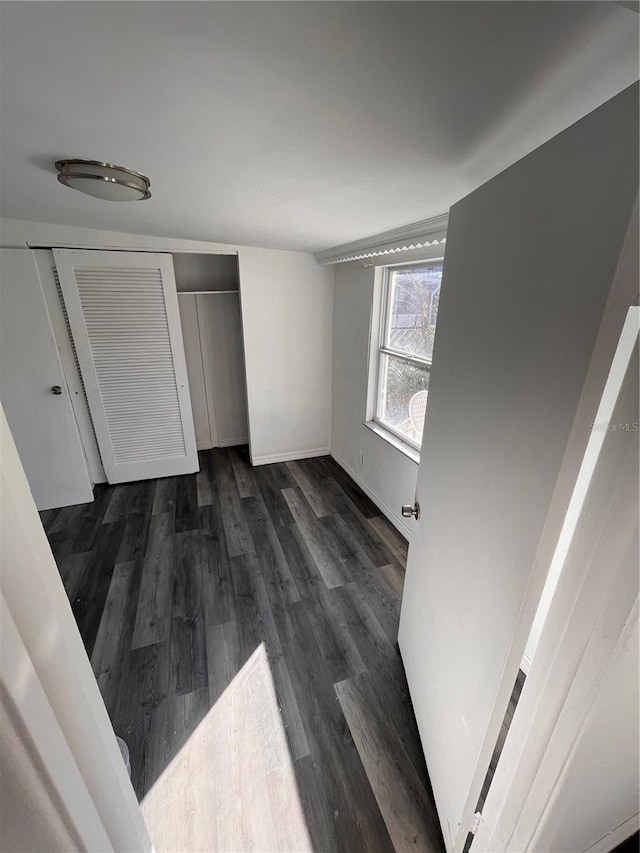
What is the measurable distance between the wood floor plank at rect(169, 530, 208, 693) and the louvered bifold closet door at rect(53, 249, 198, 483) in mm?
1028

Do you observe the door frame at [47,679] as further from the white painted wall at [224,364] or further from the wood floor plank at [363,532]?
the white painted wall at [224,364]

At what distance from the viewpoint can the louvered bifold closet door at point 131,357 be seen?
250 centimetres

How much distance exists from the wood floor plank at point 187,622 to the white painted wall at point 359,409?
4.56 ft

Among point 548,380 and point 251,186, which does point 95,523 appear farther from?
point 548,380

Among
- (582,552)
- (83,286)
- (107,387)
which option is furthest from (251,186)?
(107,387)

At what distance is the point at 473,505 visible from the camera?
0.89 metres

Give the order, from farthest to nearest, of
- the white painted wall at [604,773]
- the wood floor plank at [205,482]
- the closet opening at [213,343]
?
the closet opening at [213,343], the wood floor plank at [205,482], the white painted wall at [604,773]

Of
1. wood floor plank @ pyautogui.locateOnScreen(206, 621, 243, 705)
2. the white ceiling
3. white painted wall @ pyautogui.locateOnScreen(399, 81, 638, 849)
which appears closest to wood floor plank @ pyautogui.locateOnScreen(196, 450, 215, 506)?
wood floor plank @ pyautogui.locateOnScreen(206, 621, 243, 705)

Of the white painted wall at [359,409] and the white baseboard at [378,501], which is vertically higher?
the white painted wall at [359,409]

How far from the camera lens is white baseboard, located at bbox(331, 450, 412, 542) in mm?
2402

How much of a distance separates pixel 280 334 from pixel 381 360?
100 cm

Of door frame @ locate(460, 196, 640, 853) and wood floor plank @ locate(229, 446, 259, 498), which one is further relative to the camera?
wood floor plank @ locate(229, 446, 259, 498)

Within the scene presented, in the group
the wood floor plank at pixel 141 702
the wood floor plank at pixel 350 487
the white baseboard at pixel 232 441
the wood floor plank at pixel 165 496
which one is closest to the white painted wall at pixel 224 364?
the white baseboard at pixel 232 441

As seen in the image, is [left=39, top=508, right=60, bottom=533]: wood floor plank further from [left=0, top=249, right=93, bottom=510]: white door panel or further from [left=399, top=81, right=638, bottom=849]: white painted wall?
[left=399, top=81, right=638, bottom=849]: white painted wall
